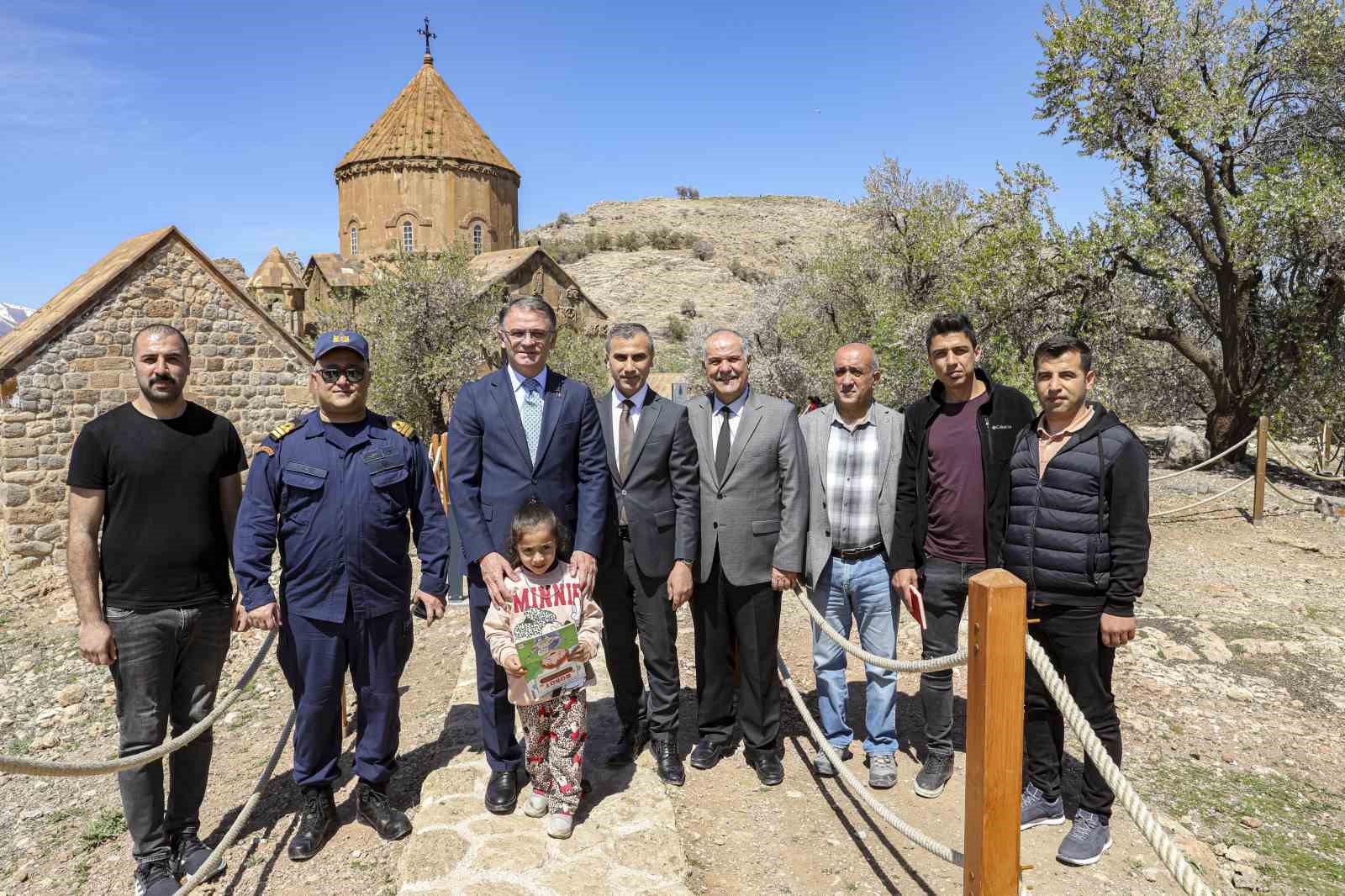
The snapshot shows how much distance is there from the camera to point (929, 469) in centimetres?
381

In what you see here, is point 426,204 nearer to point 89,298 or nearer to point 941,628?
point 89,298

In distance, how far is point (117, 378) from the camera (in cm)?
974

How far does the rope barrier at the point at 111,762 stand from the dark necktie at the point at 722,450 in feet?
7.07

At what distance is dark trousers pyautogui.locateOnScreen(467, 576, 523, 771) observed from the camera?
352cm

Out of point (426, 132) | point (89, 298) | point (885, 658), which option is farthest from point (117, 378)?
point (426, 132)

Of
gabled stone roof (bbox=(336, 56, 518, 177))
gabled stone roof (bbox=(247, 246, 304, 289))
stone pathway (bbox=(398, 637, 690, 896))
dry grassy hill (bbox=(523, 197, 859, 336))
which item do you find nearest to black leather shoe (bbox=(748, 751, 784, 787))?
stone pathway (bbox=(398, 637, 690, 896))

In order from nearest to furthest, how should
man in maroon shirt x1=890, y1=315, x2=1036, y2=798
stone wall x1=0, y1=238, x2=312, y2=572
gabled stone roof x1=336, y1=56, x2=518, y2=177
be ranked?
man in maroon shirt x1=890, y1=315, x2=1036, y2=798 → stone wall x1=0, y1=238, x2=312, y2=572 → gabled stone roof x1=336, y1=56, x2=518, y2=177

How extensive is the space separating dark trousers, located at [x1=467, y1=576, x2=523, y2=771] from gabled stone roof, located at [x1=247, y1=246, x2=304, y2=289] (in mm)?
24676

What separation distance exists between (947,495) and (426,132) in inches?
1303

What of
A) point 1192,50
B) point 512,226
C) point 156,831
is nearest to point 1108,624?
point 156,831

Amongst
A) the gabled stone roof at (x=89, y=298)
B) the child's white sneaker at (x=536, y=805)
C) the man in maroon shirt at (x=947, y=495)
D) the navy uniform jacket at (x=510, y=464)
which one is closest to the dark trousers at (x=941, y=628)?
the man in maroon shirt at (x=947, y=495)

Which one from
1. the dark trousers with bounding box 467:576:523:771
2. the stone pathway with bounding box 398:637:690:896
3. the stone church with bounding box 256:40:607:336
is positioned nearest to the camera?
the stone pathway with bounding box 398:637:690:896

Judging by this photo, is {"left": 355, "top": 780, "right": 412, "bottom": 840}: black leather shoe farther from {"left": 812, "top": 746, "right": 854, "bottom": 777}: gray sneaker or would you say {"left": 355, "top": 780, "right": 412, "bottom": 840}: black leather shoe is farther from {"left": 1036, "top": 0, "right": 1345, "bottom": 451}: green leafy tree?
{"left": 1036, "top": 0, "right": 1345, "bottom": 451}: green leafy tree

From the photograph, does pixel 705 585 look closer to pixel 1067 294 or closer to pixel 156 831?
pixel 156 831
